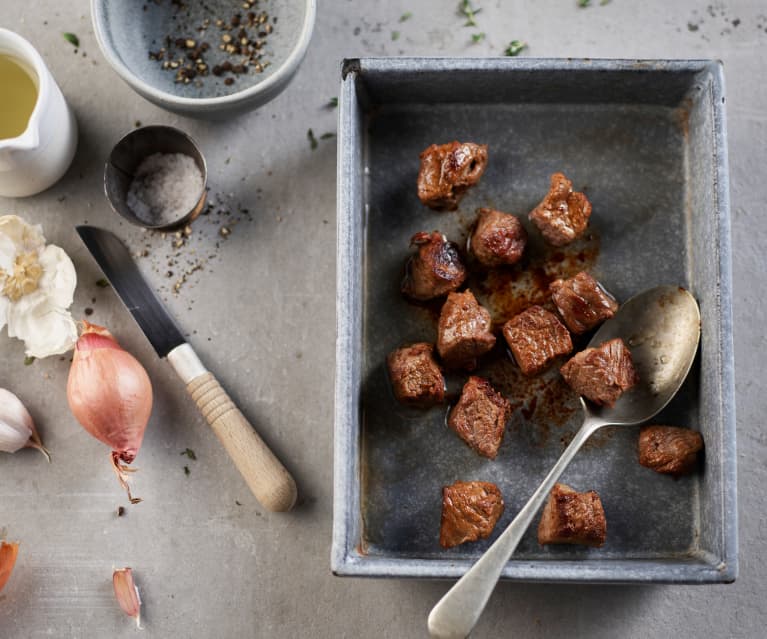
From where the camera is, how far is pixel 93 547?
2.93m

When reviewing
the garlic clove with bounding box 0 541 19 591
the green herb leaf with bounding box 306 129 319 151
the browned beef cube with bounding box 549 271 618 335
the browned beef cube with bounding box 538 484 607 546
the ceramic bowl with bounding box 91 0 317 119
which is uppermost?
the ceramic bowl with bounding box 91 0 317 119

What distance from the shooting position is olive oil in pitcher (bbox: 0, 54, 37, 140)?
284 cm

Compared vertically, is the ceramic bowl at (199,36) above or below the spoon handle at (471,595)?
above

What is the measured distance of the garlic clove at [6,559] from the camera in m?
2.86

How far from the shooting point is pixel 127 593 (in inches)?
112

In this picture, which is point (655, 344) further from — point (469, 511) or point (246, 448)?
point (246, 448)

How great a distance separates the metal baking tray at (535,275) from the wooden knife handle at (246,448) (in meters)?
0.28

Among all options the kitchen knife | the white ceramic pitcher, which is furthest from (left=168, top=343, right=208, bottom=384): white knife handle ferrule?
the white ceramic pitcher

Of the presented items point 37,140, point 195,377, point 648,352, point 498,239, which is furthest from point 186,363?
point 648,352

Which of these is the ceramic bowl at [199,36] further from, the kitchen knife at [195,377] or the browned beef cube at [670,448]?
the browned beef cube at [670,448]

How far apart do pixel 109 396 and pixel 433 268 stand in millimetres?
1185

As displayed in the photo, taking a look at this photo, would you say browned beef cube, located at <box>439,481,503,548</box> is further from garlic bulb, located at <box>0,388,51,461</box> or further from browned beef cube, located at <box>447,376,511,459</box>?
garlic bulb, located at <box>0,388,51,461</box>

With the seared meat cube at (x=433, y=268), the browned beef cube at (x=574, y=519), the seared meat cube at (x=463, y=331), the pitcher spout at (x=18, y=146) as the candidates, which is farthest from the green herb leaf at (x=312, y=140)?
the browned beef cube at (x=574, y=519)

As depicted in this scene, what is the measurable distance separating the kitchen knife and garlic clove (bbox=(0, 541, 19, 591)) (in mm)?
851
